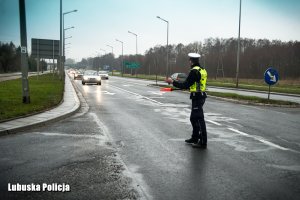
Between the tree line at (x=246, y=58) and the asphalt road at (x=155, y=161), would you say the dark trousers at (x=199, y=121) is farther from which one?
the tree line at (x=246, y=58)

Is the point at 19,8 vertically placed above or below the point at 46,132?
above

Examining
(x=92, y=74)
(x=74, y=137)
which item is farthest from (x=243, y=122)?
(x=92, y=74)

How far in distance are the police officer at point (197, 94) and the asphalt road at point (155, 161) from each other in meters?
0.31

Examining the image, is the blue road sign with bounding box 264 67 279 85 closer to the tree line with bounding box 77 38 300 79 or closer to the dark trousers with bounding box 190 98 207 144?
the dark trousers with bounding box 190 98 207 144

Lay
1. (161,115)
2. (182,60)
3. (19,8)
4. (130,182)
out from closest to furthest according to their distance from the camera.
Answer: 1. (130,182)
2. (161,115)
3. (19,8)
4. (182,60)

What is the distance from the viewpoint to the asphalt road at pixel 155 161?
4.74m

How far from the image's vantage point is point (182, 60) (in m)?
116

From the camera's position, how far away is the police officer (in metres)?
7.55

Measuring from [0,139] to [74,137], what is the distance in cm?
161

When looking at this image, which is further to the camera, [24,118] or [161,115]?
[161,115]

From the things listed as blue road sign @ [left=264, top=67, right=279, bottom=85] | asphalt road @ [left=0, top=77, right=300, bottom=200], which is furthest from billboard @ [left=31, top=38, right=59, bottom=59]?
asphalt road @ [left=0, top=77, right=300, bottom=200]

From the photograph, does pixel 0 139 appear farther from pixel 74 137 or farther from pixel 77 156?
pixel 77 156

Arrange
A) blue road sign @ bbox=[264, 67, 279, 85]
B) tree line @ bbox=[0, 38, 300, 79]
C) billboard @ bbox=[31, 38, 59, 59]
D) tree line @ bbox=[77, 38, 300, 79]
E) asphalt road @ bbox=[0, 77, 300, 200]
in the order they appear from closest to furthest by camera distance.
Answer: asphalt road @ bbox=[0, 77, 300, 200] → blue road sign @ bbox=[264, 67, 279, 85] → billboard @ bbox=[31, 38, 59, 59] → tree line @ bbox=[77, 38, 300, 79] → tree line @ bbox=[0, 38, 300, 79]

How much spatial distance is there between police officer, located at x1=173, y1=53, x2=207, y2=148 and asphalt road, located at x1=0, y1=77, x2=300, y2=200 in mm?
305
